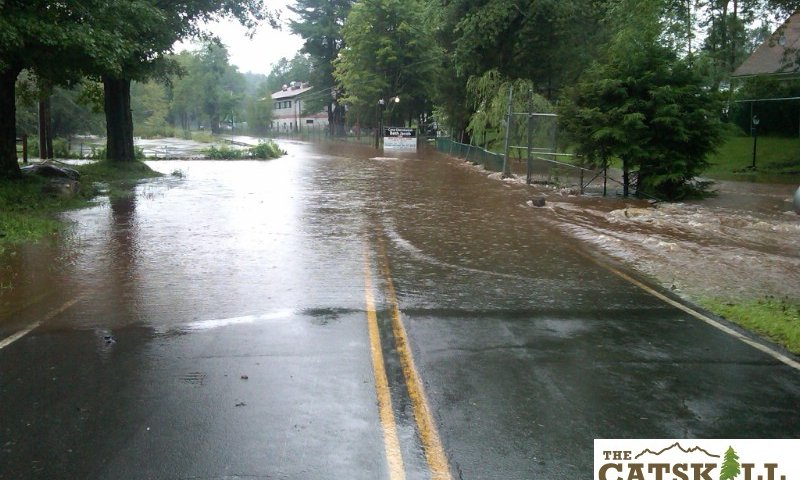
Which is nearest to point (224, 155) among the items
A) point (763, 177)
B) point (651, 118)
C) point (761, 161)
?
point (761, 161)

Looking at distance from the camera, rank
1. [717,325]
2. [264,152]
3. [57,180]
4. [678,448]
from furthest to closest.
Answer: [264,152] → [57,180] → [717,325] → [678,448]

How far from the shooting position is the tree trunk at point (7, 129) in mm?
18031

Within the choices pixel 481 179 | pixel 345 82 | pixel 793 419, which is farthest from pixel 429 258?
pixel 345 82

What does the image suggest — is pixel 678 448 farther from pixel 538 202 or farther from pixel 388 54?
pixel 388 54

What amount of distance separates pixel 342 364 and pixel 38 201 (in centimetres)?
1351

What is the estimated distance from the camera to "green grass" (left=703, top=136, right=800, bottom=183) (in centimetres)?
2586

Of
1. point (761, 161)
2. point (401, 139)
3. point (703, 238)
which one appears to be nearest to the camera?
point (703, 238)

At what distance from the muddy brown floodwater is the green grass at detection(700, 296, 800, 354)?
32 centimetres

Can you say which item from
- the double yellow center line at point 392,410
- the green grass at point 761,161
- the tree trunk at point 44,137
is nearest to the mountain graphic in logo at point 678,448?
the double yellow center line at point 392,410

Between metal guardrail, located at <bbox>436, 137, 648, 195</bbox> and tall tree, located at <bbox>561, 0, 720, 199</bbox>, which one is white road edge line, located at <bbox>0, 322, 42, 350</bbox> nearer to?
tall tree, located at <bbox>561, 0, 720, 199</bbox>

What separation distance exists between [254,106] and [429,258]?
354 ft

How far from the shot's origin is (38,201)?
1653 centimetres

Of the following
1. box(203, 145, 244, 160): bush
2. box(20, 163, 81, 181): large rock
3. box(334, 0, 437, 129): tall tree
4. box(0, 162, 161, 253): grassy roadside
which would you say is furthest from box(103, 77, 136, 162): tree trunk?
box(334, 0, 437, 129): tall tree

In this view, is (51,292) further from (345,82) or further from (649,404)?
(345,82)
